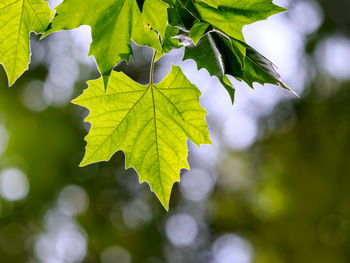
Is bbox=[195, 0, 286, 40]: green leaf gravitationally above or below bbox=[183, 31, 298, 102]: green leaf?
above

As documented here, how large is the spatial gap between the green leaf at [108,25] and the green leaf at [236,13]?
0.13 metres

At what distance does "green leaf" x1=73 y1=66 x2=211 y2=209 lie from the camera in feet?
3.91

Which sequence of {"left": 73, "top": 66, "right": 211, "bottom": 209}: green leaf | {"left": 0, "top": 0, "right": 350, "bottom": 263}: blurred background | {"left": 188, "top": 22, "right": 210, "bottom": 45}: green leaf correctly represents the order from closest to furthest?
{"left": 188, "top": 22, "right": 210, "bottom": 45}: green leaf < {"left": 73, "top": 66, "right": 211, "bottom": 209}: green leaf < {"left": 0, "top": 0, "right": 350, "bottom": 263}: blurred background

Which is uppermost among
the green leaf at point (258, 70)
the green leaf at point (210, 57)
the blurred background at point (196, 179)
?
the green leaf at point (210, 57)

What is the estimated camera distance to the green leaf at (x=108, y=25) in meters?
0.94

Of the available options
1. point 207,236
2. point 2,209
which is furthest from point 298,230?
point 2,209

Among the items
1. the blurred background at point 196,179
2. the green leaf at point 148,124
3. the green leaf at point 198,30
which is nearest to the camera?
the green leaf at point 198,30

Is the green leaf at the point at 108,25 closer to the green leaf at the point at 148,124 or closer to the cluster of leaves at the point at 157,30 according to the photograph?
the cluster of leaves at the point at 157,30

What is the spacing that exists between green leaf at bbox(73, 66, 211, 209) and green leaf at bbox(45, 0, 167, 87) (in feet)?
0.75

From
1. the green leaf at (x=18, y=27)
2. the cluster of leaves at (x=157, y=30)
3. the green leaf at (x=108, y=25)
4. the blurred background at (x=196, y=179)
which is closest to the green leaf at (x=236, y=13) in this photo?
the cluster of leaves at (x=157, y=30)

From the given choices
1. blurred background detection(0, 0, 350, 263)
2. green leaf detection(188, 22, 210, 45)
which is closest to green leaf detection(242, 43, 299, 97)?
green leaf detection(188, 22, 210, 45)

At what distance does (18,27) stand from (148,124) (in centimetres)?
45

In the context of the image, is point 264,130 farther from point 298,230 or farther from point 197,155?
point 298,230

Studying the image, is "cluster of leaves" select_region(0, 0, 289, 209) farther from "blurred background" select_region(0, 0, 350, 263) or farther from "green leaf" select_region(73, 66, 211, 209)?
"blurred background" select_region(0, 0, 350, 263)
